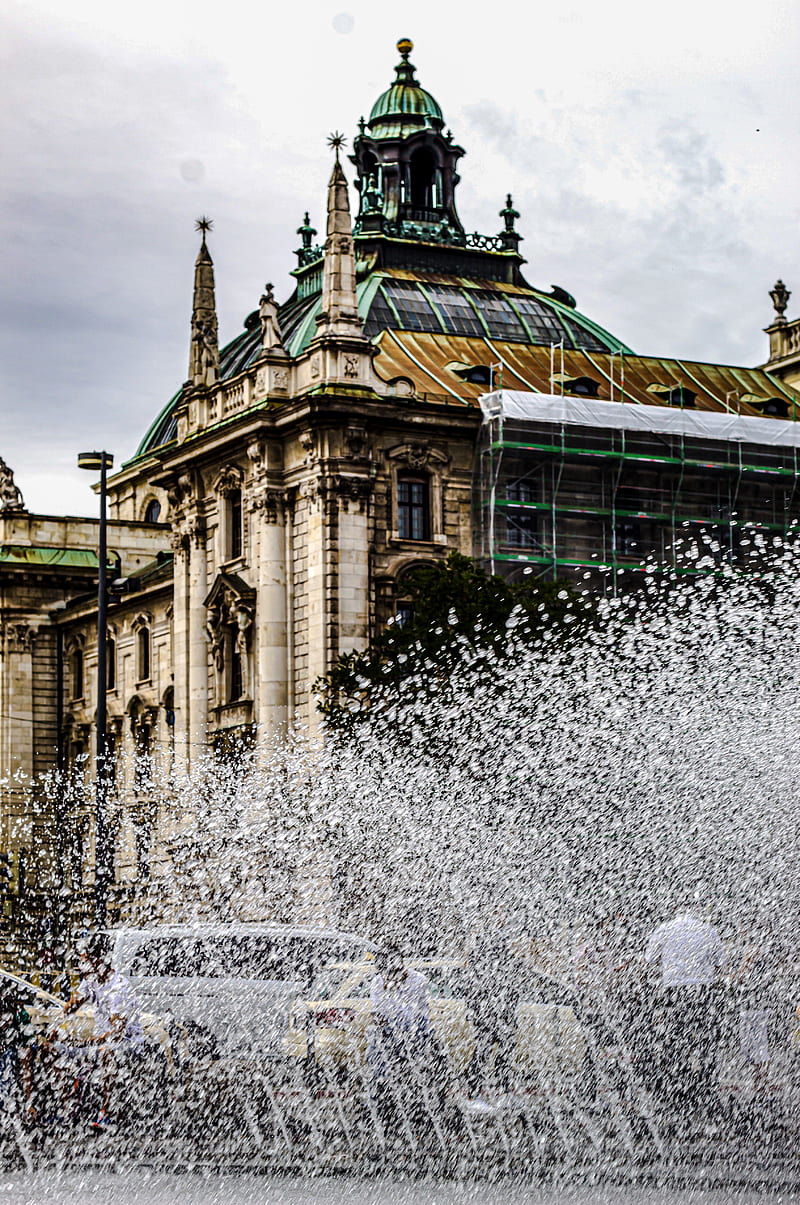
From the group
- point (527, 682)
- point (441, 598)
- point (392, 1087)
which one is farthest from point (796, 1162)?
point (441, 598)

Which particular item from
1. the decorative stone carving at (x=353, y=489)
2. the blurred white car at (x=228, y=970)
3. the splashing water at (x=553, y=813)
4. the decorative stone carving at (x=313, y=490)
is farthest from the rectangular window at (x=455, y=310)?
the blurred white car at (x=228, y=970)

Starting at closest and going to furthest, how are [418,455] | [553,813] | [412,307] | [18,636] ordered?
[553,813], [418,455], [412,307], [18,636]

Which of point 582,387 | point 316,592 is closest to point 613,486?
point 582,387

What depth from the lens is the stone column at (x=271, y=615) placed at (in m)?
55.0

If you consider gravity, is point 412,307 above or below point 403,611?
above

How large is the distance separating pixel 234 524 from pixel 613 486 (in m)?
11.4

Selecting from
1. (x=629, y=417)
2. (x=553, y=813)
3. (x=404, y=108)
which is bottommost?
(x=553, y=813)

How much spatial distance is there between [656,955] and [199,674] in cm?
4247

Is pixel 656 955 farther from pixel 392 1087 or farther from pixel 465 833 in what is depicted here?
pixel 465 833

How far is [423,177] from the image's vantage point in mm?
73562

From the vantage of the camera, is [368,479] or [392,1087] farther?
[368,479]

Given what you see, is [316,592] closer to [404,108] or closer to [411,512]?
[411,512]

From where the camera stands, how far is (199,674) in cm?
5991

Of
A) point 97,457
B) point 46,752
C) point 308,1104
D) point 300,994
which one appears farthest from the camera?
point 46,752
